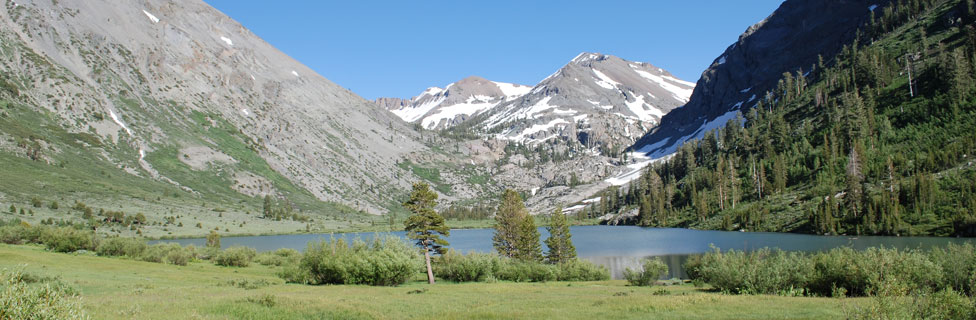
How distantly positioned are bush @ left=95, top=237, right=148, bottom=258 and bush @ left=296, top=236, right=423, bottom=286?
1010 inches

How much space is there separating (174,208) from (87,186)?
22.7m

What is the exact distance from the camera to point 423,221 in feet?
174

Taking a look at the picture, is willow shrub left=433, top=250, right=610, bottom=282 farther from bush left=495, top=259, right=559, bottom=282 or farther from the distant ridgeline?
the distant ridgeline

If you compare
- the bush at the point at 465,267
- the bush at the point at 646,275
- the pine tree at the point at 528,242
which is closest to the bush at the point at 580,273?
the bush at the point at 465,267

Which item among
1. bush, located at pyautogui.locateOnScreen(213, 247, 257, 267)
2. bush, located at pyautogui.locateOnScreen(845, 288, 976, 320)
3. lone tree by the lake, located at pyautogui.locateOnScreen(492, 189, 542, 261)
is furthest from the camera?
lone tree by the lake, located at pyautogui.locateOnScreen(492, 189, 542, 261)

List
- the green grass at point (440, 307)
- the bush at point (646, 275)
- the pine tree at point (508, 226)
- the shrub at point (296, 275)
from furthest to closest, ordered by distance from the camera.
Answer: the pine tree at point (508, 226), the shrub at point (296, 275), the bush at point (646, 275), the green grass at point (440, 307)

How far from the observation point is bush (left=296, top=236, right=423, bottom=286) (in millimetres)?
45969

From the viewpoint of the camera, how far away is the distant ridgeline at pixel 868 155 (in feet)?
291

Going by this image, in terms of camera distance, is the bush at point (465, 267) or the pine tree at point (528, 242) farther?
the pine tree at point (528, 242)

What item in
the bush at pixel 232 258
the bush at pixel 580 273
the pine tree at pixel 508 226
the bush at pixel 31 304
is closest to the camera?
the bush at pixel 31 304

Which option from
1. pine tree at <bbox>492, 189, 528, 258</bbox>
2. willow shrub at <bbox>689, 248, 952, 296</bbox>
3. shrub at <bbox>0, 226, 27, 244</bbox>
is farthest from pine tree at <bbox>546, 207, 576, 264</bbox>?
shrub at <bbox>0, 226, 27, 244</bbox>

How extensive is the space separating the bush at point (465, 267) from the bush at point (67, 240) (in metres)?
43.4

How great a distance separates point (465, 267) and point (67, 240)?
155 ft

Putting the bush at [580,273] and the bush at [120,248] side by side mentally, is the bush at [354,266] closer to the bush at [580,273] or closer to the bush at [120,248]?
the bush at [580,273]
